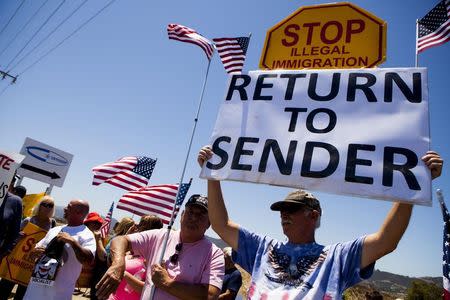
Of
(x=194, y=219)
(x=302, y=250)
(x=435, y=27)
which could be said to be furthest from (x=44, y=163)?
(x=435, y=27)

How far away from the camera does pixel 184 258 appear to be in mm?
2945

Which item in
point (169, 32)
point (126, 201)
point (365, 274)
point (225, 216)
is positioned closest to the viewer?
point (365, 274)

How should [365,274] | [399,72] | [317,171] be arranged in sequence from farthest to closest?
[399,72] < [317,171] < [365,274]

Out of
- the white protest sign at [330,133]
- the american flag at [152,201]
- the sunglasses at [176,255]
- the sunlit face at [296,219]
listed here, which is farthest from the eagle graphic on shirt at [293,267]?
the american flag at [152,201]

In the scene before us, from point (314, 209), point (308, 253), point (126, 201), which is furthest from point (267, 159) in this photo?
point (126, 201)

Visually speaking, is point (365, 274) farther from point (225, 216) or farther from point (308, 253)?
point (225, 216)

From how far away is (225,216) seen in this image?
254 cm

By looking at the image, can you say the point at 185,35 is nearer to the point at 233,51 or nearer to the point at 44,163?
the point at 233,51

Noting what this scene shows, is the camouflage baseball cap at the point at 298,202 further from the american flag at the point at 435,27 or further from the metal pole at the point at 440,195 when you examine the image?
the american flag at the point at 435,27

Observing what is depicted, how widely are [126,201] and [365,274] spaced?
630cm

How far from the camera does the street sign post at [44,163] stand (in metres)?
13.3

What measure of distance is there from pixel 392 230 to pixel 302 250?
1.94ft

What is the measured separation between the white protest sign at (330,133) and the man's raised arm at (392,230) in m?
0.07

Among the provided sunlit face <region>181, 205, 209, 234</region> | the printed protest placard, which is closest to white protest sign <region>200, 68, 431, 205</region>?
sunlit face <region>181, 205, 209, 234</region>
